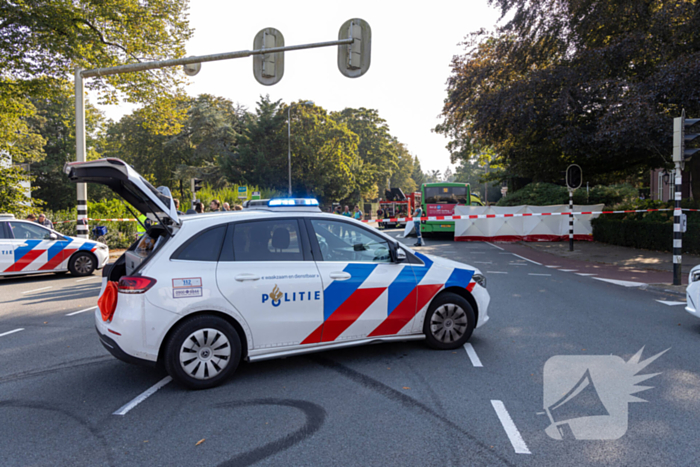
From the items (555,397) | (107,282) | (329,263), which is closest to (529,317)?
(555,397)

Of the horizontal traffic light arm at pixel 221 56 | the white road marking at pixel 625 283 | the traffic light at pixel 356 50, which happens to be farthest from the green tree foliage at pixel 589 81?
the horizontal traffic light arm at pixel 221 56

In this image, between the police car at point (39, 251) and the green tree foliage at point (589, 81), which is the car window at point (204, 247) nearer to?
the police car at point (39, 251)

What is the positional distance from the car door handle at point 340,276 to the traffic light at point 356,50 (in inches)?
297

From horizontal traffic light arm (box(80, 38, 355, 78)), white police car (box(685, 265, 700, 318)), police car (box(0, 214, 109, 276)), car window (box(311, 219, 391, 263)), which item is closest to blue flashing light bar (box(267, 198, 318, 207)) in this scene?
car window (box(311, 219, 391, 263))

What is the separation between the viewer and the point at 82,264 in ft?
41.8

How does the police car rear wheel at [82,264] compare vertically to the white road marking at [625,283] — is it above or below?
above

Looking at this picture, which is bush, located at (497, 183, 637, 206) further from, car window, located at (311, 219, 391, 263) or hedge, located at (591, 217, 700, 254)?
car window, located at (311, 219, 391, 263)

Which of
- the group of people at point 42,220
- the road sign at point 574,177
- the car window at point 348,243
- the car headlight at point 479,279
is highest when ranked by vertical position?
the road sign at point 574,177

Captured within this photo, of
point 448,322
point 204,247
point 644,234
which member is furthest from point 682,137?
point 204,247

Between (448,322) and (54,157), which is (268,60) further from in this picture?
(54,157)

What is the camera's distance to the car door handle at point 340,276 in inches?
198

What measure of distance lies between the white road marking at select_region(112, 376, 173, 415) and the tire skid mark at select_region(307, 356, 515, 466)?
147 centimetres

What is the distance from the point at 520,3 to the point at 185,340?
19637mm

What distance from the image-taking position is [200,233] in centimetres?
470
